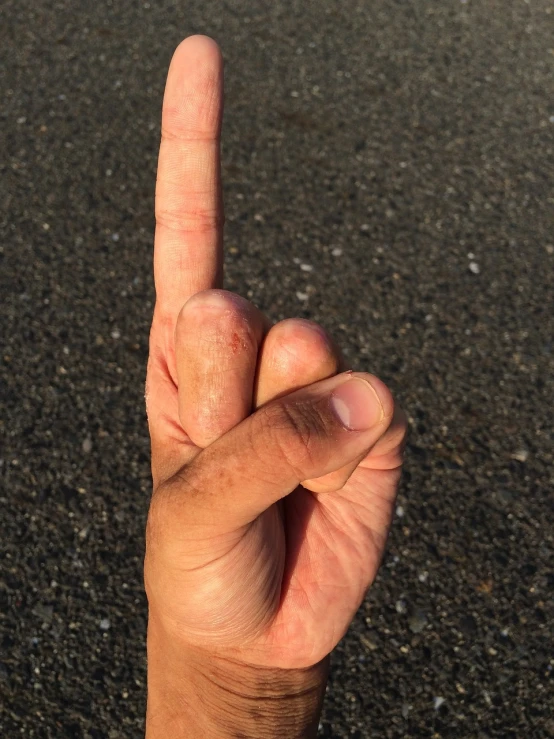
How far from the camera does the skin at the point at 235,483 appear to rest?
1449 millimetres

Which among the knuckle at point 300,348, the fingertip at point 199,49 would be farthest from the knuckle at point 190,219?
the knuckle at point 300,348

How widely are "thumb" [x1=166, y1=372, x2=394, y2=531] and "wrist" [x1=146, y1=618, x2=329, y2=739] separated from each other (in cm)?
52

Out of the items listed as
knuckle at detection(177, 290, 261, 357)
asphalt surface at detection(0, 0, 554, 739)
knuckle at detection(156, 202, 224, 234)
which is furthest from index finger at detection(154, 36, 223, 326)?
asphalt surface at detection(0, 0, 554, 739)

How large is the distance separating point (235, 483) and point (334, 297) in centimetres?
221

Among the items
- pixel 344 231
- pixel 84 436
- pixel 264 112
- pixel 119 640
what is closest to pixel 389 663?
pixel 119 640

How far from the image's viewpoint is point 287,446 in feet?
4.57

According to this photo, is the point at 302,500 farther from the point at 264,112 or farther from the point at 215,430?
the point at 264,112

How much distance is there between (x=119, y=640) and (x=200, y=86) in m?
1.69

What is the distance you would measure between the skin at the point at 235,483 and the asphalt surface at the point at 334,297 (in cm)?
72

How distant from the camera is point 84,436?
119 inches

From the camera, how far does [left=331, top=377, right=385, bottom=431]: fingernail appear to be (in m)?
1.43

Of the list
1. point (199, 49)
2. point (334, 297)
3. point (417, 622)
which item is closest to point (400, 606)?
point (417, 622)

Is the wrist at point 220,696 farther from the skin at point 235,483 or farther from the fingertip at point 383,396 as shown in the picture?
the fingertip at point 383,396

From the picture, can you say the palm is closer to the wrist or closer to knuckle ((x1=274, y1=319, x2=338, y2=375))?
the wrist
